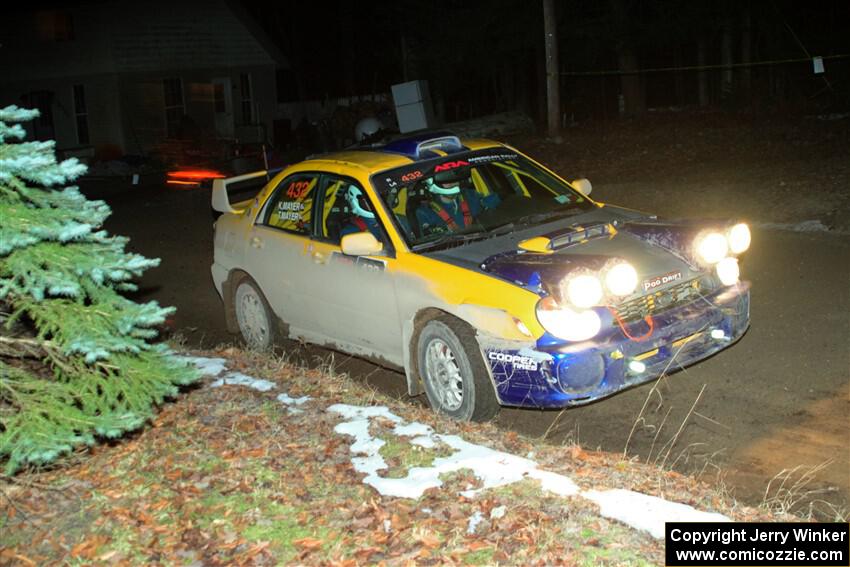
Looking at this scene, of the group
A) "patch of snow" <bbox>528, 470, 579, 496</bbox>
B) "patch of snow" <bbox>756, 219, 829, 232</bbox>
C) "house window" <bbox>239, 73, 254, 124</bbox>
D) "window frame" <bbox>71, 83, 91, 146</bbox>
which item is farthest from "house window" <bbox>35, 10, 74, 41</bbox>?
"patch of snow" <bbox>528, 470, 579, 496</bbox>

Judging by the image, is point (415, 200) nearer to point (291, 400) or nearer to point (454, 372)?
point (454, 372)

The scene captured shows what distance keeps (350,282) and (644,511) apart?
128 inches

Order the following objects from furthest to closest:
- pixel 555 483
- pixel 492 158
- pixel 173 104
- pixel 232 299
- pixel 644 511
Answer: pixel 173 104 < pixel 232 299 < pixel 492 158 < pixel 555 483 < pixel 644 511

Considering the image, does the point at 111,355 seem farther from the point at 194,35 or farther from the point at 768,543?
the point at 194,35

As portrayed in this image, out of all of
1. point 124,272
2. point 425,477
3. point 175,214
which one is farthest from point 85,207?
point 175,214

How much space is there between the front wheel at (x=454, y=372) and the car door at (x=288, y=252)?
141cm

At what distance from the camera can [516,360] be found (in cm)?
588

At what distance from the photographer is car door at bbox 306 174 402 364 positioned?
684 cm

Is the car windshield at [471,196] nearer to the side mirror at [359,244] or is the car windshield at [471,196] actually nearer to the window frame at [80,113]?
the side mirror at [359,244]

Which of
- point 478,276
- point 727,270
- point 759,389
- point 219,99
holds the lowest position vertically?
point 759,389

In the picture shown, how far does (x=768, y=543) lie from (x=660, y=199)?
1096cm

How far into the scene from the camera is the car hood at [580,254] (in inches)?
235

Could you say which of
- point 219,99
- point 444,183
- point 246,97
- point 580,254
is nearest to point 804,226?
point 444,183

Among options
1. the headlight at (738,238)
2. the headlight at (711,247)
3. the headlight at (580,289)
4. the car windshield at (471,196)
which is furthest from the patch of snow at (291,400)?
the headlight at (738,238)
